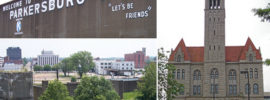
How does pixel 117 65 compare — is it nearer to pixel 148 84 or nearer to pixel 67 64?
pixel 148 84

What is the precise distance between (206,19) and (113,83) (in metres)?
23.4

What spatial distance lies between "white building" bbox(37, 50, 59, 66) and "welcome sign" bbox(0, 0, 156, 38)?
123 centimetres

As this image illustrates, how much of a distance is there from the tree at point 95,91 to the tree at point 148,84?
6.20 feet

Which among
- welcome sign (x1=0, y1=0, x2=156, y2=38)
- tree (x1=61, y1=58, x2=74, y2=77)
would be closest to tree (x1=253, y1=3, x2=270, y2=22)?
tree (x1=61, y1=58, x2=74, y2=77)

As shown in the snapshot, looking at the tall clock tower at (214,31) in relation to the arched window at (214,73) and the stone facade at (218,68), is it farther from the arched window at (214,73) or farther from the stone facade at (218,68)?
the arched window at (214,73)

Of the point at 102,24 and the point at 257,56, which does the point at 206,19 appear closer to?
the point at 257,56

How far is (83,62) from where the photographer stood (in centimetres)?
667

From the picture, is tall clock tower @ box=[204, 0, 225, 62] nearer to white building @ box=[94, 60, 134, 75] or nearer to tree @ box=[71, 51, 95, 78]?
white building @ box=[94, 60, 134, 75]

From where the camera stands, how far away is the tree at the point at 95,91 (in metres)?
8.73

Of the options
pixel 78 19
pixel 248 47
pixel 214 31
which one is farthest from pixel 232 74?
pixel 78 19

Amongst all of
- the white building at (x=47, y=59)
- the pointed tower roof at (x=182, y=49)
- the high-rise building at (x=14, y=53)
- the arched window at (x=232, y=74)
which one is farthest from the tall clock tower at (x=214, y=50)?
the high-rise building at (x=14, y=53)

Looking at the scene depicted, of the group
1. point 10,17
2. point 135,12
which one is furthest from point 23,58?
point 135,12

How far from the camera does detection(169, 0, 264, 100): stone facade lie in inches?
1206

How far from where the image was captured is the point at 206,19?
30.3 meters
